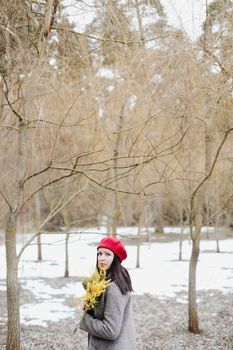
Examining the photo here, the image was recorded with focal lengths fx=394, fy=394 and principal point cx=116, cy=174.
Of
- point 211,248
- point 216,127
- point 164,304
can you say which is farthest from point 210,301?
point 211,248

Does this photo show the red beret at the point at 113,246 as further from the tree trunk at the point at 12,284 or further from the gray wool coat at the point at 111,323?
the tree trunk at the point at 12,284

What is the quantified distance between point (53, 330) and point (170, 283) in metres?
5.69

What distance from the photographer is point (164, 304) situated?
9.20 meters

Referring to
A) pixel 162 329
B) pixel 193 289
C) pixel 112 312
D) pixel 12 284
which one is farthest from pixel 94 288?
pixel 162 329

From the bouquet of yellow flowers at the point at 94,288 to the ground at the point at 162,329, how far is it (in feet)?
12.5

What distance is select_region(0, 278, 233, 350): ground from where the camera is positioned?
5965mm

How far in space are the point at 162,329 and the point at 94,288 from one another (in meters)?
5.31

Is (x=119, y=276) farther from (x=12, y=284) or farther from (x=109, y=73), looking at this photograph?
(x=12, y=284)

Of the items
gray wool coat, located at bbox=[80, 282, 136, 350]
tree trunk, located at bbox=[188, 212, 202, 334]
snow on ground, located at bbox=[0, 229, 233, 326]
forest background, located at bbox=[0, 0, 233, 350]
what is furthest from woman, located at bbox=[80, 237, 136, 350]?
tree trunk, located at bbox=[188, 212, 202, 334]

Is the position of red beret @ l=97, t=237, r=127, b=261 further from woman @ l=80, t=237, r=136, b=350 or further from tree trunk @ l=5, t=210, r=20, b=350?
tree trunk @ l=5, t=210, r=20, b=350

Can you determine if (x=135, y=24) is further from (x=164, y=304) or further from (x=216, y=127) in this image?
(x=164, y=304)

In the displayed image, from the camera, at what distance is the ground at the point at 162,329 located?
596 cm

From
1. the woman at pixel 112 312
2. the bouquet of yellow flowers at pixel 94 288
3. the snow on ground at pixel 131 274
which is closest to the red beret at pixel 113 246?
the woman at pixel 112 312

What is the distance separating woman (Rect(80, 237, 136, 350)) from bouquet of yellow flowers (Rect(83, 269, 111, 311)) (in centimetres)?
3
